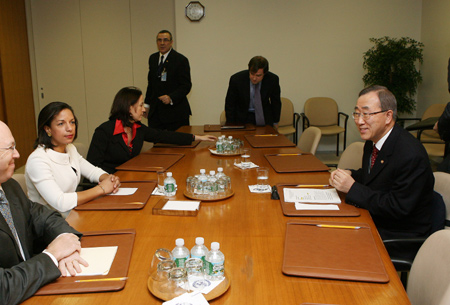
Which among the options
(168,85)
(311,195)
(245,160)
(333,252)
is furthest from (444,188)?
(168,85)

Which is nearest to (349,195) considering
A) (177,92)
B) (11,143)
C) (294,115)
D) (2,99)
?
(11,143)

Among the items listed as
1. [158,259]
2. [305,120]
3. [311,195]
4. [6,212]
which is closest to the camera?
[158,259]

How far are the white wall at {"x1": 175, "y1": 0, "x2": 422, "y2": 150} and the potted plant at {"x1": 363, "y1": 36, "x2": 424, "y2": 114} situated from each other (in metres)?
0.39

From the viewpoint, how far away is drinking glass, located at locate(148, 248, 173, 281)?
137 cm

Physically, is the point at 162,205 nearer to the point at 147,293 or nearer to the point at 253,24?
the point at 147,293

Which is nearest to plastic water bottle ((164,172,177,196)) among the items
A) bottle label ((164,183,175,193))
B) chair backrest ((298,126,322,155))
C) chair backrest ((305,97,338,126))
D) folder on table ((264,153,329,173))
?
bottle label ((164,183,175,193))

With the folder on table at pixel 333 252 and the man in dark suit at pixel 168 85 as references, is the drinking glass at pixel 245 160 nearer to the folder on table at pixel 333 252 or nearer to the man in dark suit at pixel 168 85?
the folder on table at pixel 333 252

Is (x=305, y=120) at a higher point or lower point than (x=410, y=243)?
higher

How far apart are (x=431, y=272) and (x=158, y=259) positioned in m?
0.98

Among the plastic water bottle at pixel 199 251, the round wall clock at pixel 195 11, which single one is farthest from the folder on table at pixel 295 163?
the round wall clock at pixel 195 11

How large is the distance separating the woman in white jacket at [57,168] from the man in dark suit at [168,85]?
8.84 ft

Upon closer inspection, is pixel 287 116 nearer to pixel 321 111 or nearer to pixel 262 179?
pixel 321 111

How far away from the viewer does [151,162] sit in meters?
3.06

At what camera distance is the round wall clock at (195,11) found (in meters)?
6.50
